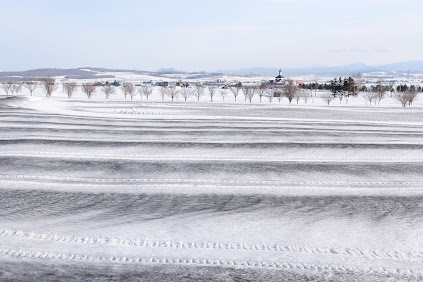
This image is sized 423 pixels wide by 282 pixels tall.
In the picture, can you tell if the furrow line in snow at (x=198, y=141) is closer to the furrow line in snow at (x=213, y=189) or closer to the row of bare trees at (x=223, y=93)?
the furrow line in snow at (x=213, y=189)

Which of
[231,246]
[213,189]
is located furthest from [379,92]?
[231,246]

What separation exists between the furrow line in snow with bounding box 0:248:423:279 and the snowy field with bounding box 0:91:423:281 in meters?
0.02

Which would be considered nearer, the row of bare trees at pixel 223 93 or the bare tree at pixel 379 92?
the row of bare trees at pixel 223 93

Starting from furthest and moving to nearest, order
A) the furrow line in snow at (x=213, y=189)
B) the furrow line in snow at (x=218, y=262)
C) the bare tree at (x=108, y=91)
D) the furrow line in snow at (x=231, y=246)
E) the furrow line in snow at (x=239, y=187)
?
the bare tree at (x=108, y=91) < the furrow line in snow at (x=239, y=187) < the furrow line in snow at (x=213, y=189) < the furrow line in snow at (x=231, y=246) < the furrow line in snow at (x=218, y=262)

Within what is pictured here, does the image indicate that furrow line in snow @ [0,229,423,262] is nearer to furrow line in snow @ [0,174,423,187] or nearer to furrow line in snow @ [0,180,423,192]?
furrow line in snow @ [0,180,423,192]

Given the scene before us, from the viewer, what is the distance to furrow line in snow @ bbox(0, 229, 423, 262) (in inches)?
296

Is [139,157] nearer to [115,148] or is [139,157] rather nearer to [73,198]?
[115,148]

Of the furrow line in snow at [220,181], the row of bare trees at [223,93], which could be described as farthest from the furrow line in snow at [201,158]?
the row of bare trees at [223,93]

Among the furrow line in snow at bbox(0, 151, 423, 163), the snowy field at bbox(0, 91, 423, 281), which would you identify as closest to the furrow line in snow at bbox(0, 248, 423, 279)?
the snowy field at bbox(0, 91, 423, 281)

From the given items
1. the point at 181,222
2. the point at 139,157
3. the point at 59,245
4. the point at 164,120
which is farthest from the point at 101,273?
the point at 164,120

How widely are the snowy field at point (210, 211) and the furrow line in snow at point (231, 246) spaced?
1.4 inches

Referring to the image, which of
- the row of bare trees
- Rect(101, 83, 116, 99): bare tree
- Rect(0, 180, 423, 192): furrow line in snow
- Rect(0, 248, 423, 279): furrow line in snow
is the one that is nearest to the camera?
Rect(0, 248, 423, 279): furrow line in snow

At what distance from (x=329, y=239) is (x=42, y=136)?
1695 centimetres

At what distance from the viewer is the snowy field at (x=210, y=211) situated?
705 centimetres
